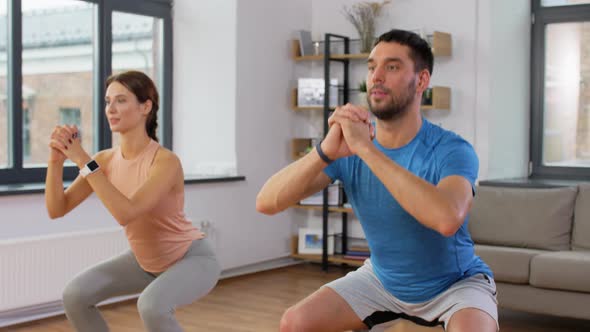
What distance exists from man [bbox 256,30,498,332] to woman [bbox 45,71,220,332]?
21.9 inches

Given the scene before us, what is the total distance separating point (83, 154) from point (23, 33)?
257cm

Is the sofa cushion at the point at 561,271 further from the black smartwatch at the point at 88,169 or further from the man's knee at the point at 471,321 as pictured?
the black smartwatch at the point at 88,169

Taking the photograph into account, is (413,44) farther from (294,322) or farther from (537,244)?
(537,244)

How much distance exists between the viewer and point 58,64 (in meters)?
5.24

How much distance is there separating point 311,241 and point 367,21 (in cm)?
175

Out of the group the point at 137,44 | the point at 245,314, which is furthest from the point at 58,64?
the point at 245,314

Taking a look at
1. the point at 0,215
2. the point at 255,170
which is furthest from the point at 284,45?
the point at 0,215

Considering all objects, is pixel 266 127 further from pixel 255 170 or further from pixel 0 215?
pixel 0 215

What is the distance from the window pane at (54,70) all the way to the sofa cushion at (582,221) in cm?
311

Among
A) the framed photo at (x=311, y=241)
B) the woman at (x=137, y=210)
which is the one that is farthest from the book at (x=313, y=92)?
the woman at (x=137, y=210)

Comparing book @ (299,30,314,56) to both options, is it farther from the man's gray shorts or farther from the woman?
the man's gray shorts

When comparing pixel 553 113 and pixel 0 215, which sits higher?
pixel 553 113

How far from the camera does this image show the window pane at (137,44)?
18.4 ft

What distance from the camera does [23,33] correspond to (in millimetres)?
5000
